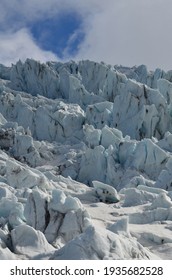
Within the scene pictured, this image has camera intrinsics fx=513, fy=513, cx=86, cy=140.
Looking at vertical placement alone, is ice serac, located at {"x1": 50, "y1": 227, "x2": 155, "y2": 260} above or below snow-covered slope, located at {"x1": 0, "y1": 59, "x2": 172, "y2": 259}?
below

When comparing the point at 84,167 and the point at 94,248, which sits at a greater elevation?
the point at 84,167

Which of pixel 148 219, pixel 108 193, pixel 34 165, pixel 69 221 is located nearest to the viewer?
pixel 69 221

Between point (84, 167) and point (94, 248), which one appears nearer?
point (94, 248)

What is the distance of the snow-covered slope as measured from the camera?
12.1 metres

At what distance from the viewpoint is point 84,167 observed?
31.1 meters

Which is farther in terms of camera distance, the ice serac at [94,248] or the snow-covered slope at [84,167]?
the snow-covered slope at [84,167]

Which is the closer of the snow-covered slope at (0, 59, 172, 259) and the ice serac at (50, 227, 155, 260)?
the ice serac at (50, 227, 155, 260)

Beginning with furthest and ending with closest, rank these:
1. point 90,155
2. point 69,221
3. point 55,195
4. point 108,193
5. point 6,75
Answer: point 6,75 < point 90,155 < point 108,193 < point 55,195 < point 69,221

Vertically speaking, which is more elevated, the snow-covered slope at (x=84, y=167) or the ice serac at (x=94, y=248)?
the snow-covered slope at (x=84, y=167)

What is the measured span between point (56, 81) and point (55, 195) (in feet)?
147

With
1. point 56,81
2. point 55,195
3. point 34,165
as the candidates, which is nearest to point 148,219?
point 55,195

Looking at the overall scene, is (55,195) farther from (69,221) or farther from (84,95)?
(84,95)

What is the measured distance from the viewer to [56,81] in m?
58.7

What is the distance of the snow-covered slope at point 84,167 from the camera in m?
12.1
